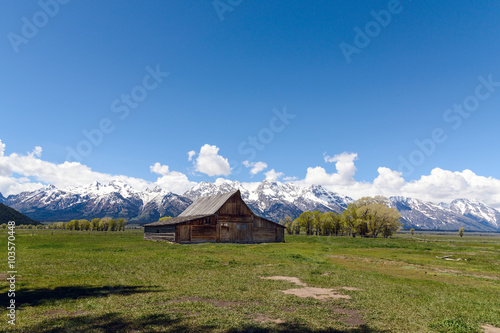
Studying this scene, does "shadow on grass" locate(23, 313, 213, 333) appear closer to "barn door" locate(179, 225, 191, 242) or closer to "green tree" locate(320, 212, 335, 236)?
"barn door" locate(179, 225, 191, 242)

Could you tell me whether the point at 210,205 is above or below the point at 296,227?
above

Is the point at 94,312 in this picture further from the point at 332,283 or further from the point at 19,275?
the point at 332,283

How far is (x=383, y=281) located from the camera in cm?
1748

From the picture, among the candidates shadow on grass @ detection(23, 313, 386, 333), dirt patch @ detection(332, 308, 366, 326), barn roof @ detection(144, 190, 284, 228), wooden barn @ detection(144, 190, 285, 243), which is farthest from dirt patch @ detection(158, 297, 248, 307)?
barn roof @ detection(144, 190, 284, 228)

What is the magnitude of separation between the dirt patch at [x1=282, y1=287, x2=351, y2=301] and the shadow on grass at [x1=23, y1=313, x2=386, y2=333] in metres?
4.16

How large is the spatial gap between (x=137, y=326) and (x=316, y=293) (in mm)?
8738

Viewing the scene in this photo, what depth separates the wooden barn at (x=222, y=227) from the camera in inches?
2028

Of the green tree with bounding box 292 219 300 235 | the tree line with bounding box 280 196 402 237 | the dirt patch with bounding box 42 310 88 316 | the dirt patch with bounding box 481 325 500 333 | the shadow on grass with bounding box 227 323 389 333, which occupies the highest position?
the dirt patch with bounding box 42 310 88 316

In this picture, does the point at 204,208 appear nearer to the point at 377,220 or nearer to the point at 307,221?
the point at 377,220

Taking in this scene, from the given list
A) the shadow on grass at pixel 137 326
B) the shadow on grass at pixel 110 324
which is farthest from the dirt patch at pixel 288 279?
the shadow on grass at pixel 110 324

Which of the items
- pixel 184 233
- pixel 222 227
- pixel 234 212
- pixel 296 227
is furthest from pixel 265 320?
pixel 296 227

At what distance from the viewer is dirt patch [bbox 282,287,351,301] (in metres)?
13.2

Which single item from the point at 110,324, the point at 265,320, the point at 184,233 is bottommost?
the point at 184,233

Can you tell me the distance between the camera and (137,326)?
850 cm
